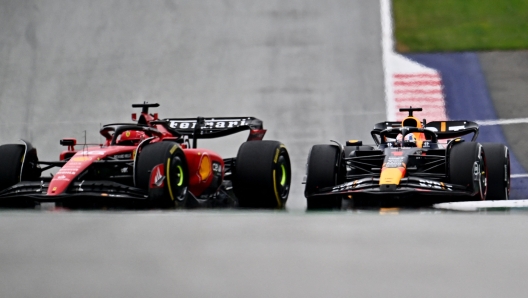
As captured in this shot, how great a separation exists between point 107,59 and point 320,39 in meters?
4.51

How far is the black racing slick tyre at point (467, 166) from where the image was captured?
30.2 feet

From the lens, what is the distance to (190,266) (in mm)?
3156

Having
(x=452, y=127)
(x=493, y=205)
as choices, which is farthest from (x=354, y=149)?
(x=493, y=205)

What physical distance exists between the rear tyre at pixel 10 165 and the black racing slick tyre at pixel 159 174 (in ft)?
5.61

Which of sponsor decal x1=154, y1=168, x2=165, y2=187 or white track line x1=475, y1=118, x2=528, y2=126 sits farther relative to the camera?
white track line x1=475, y1=118, x2=528, y2=126

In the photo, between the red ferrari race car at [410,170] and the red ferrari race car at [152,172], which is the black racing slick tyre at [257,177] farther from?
the red ferrari race car at [410,170]

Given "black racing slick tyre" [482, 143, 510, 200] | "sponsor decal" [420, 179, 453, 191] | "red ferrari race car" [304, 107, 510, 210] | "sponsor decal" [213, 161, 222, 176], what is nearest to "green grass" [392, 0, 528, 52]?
"red ferrari race car" [304, 107, 510, 210]

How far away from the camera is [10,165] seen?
9.26 m

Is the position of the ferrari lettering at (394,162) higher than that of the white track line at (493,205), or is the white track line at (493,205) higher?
the ferrari lettering at (394,162)

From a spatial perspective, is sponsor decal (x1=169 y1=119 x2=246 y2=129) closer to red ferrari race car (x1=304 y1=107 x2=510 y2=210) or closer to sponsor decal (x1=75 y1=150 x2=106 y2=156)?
red ferrari race car (x1=304 y1=107 x2=510 y2=210)

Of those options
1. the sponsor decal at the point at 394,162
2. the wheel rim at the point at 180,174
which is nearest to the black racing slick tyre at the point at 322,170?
the sponsor decal at the point at 394,162

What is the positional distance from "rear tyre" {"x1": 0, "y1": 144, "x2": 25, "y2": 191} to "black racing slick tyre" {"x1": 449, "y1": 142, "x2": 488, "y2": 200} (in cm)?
486

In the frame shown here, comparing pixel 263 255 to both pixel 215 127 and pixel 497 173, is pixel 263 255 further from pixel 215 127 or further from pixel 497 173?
pixel 497 173

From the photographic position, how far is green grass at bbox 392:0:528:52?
16516mm
